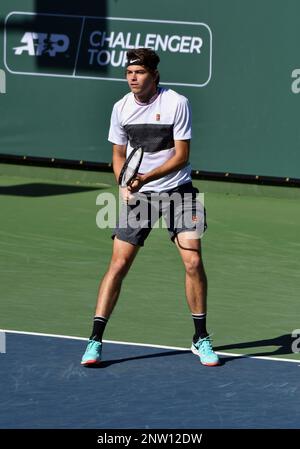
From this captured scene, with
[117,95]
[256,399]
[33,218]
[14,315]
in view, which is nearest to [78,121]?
[117,95]

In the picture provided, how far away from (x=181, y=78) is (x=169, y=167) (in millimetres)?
7194

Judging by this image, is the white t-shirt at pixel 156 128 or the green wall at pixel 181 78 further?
the green wall at pixel 181 78

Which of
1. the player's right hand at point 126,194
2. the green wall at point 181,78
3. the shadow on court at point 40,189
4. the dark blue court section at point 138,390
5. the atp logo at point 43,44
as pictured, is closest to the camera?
the dark blue court section at point 138,390

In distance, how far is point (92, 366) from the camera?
28.0 ft

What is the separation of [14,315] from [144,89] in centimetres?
240

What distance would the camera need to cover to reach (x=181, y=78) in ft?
50.9

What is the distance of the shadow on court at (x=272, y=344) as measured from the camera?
9.05 m

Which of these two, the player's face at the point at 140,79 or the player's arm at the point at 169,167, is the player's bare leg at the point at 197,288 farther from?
the player's face at the point at 140,79

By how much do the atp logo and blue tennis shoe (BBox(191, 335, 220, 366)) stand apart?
8068mm

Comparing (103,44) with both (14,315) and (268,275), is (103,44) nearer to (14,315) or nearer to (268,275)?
(268,275)

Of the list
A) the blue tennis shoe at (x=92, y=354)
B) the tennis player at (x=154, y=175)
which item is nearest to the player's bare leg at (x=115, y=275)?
the tennis player at (x=154, y=175)

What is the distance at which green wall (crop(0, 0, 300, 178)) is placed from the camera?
15.2 metres

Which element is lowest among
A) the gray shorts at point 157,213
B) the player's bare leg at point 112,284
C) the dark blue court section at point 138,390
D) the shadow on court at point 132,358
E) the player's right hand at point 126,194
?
the dark blue court section at point 138,390

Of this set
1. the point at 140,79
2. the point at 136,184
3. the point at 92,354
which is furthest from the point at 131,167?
the point at 92,354
